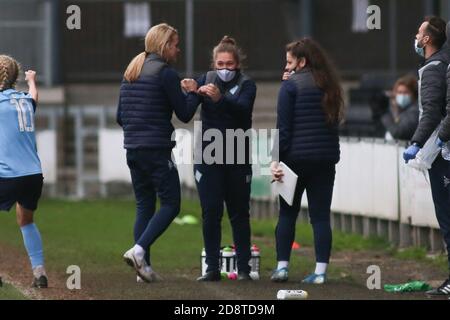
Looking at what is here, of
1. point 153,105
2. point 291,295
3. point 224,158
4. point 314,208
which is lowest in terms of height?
point 291,295

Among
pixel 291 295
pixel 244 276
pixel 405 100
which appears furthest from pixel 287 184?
pixel 405 100

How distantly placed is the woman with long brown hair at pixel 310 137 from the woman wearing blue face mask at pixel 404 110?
390cm

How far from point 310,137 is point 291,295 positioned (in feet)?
5.18

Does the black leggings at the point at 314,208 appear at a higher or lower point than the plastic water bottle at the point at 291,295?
higher

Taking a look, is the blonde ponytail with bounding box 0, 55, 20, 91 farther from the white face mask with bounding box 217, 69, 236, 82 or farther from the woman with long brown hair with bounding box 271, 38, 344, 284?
the woman with long brown hair with bounding box 271, 38, 344, 284

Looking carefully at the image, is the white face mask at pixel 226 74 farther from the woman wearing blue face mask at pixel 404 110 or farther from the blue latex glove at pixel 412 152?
the woman wearing blue face mask at pixel 404 110

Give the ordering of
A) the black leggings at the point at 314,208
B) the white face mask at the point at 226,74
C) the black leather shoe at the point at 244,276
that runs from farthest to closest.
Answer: the black leather shoe at the point at 244,276 < the white face mask at the point at 226,74 < the black leggings at the point at 314,208

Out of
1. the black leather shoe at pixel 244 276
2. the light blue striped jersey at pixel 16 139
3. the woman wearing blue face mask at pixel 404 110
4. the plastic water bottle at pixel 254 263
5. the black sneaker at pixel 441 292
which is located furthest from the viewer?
the woman wearing blue face mask at pixel 404 110

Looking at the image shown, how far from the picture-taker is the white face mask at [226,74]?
43.5 feet

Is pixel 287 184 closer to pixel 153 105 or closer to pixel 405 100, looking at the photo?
pixel 153 105

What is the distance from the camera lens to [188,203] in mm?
23891

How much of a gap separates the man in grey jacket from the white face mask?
5.13 ft

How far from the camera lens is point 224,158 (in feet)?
43.8

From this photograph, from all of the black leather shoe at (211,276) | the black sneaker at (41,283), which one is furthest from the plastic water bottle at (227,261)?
the black sneaker at (41,283)
